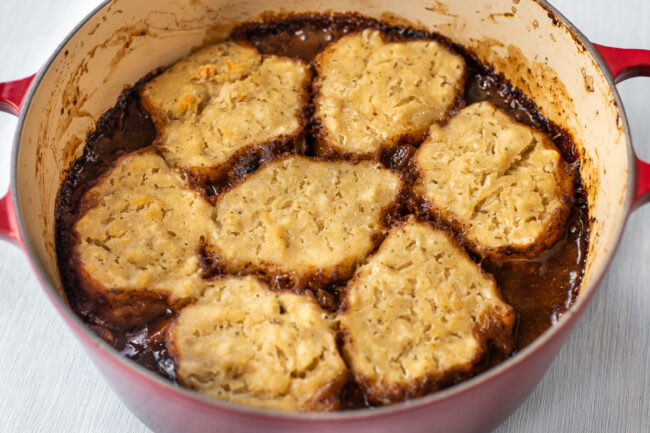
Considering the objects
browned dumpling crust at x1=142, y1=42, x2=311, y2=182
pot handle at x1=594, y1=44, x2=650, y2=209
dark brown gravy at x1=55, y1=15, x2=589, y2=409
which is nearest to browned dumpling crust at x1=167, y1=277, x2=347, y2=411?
dark brown gravy at x1=55, y1=15, x2=589, y2=409

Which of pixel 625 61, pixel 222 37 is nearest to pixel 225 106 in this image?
pixel 222 37

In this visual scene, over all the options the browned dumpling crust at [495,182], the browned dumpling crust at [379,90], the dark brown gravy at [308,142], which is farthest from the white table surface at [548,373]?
the browned dumpling crust at [379,90]

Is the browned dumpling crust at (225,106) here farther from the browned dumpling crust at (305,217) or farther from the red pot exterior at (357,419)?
the red pot exterior at (357,419)

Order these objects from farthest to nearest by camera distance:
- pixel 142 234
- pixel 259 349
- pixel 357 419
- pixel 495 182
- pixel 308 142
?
pixel 308 142
pixel 495 182
pixel 142 234
pixel 259 349
pixel 357 419

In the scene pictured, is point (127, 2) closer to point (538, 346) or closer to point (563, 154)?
point (563, 154)

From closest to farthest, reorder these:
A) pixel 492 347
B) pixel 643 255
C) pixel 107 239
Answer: pixel 492 347 < pixel 107 239 < pixel 643 255

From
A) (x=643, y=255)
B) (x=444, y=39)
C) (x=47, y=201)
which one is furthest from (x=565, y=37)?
(x=47, y=201)

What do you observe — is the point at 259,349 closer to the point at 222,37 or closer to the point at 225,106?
the point at 225,106
